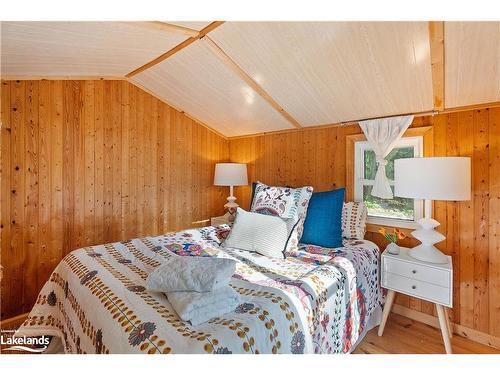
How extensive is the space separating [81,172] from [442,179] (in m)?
2.94

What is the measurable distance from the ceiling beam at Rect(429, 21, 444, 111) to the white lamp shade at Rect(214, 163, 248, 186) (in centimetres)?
202

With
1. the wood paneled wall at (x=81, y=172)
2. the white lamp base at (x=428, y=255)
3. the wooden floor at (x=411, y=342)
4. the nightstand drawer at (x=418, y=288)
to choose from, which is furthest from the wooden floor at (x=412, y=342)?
the wood paneled wall at (x=81, y=172)

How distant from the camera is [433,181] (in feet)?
5.07

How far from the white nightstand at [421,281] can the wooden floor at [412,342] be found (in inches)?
3.7

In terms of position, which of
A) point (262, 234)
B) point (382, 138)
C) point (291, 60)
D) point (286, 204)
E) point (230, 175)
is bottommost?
point (262, 234)

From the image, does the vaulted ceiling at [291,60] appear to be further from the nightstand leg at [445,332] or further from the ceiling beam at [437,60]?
the nightstand leg at [445,332]

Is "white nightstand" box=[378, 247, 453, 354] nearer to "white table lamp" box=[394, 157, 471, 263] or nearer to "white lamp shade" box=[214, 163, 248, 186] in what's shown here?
"white table lamp" box=[394, 157, 471, 263]

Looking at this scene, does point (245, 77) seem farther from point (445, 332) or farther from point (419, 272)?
point (445, 332)

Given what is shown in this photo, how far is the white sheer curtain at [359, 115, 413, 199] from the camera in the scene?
6.81ft

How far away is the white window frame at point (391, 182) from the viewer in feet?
6.73

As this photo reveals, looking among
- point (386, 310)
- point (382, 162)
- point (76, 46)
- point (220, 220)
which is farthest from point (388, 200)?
point (76, 46)

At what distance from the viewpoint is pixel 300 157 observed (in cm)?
282
